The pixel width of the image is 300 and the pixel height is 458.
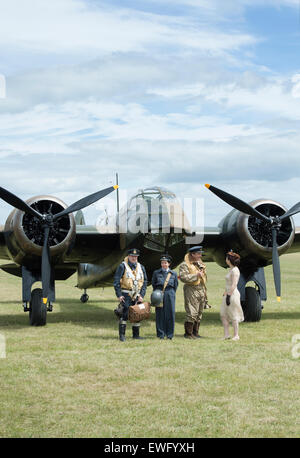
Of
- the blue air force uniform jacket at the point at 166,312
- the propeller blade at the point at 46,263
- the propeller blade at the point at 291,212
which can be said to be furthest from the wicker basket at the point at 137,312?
the propeller blade at the point at 291,212

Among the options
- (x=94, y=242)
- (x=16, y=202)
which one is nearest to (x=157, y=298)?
(x=16, y=202)

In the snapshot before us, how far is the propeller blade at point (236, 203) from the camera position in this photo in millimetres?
12074

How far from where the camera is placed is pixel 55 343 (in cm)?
966

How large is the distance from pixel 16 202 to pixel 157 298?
376cm

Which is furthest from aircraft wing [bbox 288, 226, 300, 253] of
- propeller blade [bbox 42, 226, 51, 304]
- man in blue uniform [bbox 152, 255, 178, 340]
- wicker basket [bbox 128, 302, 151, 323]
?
propeller blade [bbox 42, 226, 51, 304]

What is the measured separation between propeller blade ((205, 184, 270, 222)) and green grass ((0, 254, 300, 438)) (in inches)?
101

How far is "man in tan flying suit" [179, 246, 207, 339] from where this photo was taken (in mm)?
10102

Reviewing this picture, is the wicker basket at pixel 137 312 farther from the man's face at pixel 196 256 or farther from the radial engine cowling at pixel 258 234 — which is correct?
the radial engine cowling at pixel 258 234

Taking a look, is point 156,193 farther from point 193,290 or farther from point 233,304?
point 233,304

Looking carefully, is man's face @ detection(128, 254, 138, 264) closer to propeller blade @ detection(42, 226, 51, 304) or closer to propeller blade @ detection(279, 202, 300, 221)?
propeller blade @ detection(42, 226, 51, 304)

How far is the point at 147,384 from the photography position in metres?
6.62

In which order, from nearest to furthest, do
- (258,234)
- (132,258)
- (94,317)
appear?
(132,258) < (258,234) < (94,317)

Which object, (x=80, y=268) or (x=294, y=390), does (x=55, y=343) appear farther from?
(x=80, y=268)

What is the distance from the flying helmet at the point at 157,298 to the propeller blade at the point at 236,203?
10.6 feet
